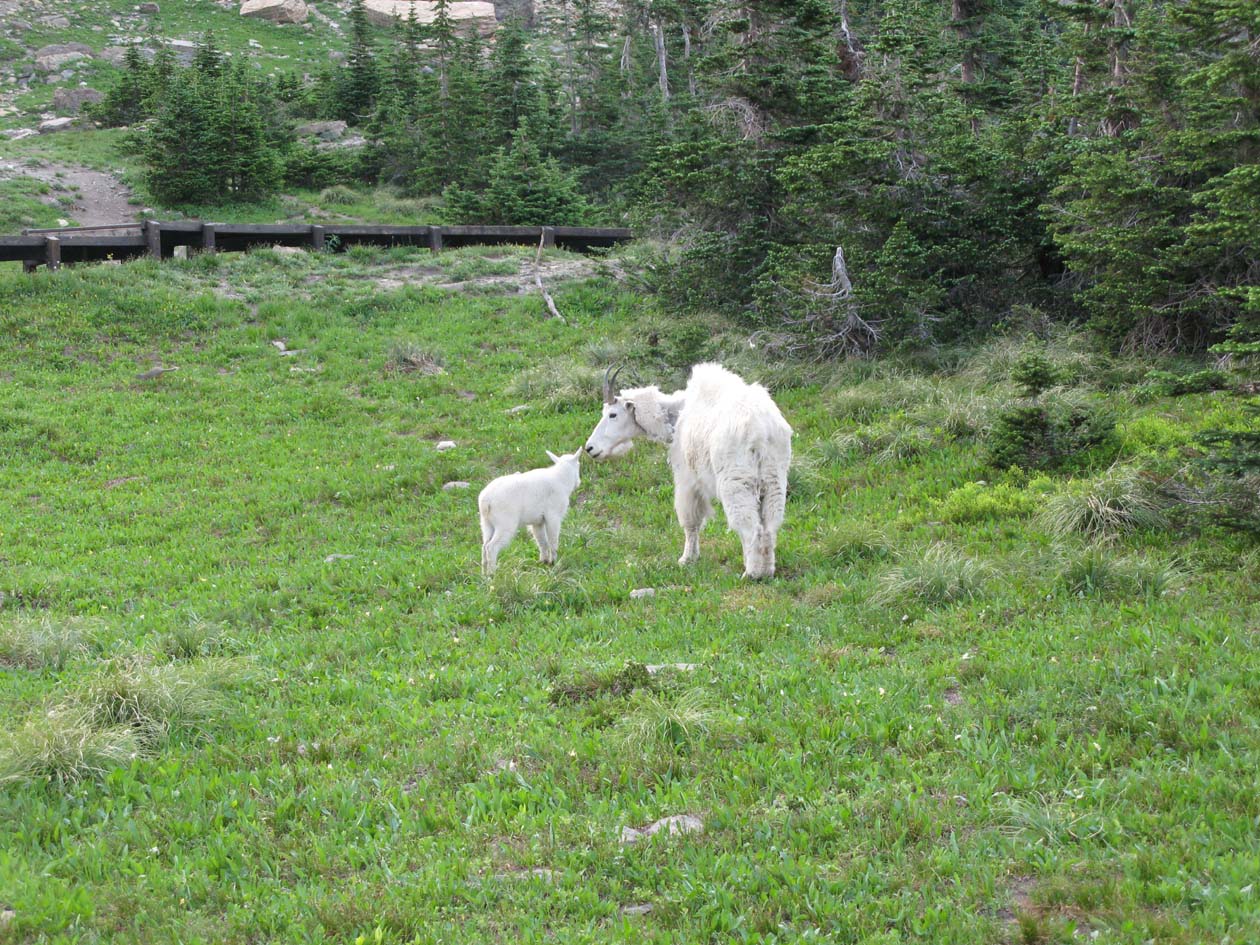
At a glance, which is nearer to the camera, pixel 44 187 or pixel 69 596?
pixel 69 596

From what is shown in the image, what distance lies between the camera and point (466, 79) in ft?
129

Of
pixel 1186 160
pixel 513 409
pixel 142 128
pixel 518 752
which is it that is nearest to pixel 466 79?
pixel 142 128

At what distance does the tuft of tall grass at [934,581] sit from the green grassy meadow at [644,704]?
33mm

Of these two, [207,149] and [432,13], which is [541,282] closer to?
[207,149]

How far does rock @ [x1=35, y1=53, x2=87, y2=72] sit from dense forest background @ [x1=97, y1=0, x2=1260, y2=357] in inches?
942

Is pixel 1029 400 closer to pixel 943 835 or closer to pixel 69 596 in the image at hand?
pixel 943 835

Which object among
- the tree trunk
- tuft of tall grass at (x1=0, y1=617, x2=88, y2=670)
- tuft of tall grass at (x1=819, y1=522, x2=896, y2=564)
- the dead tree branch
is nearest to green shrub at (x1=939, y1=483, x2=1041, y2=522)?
tuft of tall grass at (x1=819, y1=522, x2=896, y2=564)

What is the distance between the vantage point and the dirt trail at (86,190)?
33.0 metres

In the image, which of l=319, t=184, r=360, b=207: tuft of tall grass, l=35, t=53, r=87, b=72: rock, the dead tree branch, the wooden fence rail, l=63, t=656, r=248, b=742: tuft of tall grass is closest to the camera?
l=63, t=656, r=248, b=742: tuft of tall grass

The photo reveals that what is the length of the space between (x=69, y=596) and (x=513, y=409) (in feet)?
28.0

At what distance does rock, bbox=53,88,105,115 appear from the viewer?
158 ft

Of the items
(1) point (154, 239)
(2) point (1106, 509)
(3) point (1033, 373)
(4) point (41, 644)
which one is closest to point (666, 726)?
(2) point (1106, 509)

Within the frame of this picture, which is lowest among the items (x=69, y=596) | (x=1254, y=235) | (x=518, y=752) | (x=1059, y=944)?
(x=69, y=596)

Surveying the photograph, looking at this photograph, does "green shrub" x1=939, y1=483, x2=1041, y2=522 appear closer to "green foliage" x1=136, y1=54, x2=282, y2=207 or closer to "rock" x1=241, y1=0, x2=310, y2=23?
"green foliage" x1=136, y1=54, x2=282, y2=207
